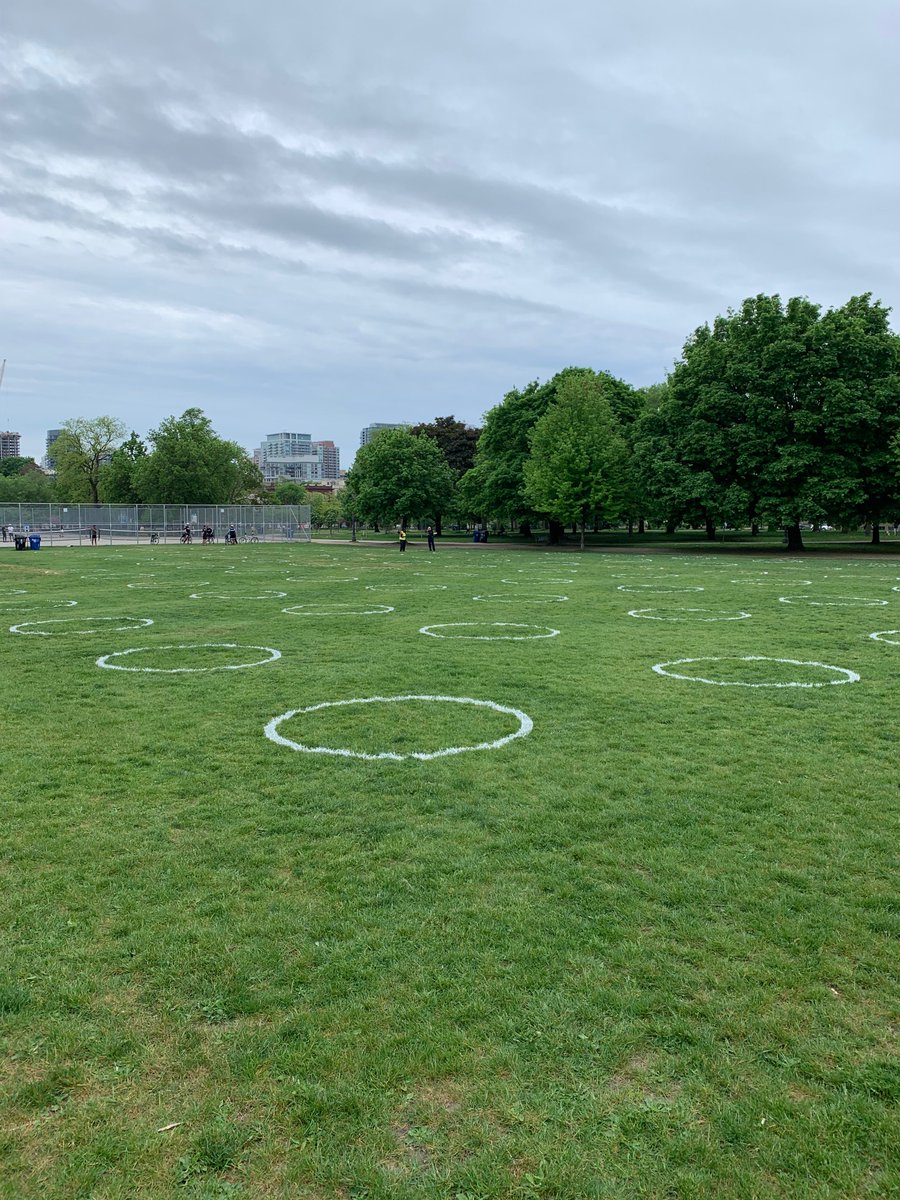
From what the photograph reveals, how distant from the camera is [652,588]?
19.5m

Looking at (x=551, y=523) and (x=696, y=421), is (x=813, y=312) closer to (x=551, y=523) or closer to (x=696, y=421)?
(x=696, y=421)

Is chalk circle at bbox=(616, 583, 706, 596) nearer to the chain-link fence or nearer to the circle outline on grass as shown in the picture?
the circle outline on grass

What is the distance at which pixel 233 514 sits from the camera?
5672cm

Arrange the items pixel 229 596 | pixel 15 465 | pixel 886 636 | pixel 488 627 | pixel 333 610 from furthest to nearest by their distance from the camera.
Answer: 1. pixel 15 465
2. pixel 229 596
3. pixel 333 610
4. pixel 488 627
5. pixel 886 636

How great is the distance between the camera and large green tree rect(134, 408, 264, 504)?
2881 inches

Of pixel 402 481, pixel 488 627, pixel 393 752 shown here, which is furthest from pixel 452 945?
pixel 402 481

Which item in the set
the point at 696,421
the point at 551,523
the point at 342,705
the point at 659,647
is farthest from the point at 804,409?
the point at 342,705

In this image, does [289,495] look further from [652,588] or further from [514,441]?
[652,588]

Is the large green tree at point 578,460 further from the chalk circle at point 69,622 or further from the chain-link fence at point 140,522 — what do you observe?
the chalk circle at point 69,622

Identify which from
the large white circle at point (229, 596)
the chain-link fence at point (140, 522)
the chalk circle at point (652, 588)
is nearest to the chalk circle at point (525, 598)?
the chalk circle at point (652, 588)

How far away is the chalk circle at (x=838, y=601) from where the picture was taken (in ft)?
51.4

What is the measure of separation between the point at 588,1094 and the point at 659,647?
8.80 m

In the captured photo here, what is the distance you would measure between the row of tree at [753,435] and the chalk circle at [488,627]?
26930 mm

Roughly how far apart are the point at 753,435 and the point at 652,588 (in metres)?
21.6
